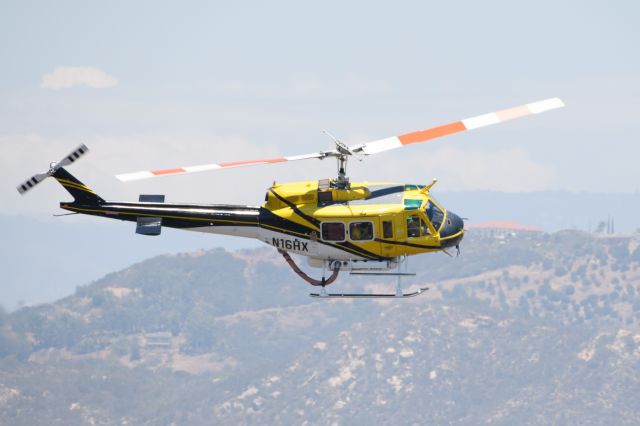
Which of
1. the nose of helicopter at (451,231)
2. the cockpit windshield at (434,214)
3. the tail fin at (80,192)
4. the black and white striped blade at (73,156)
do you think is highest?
the black and white striped blade at (73,156)

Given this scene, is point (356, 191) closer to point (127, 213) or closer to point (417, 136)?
point (417, 136)

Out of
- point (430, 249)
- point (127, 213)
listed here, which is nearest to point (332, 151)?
point (430, 249)

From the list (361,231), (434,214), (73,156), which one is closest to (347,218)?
(361,231)

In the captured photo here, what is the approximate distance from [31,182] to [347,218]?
1750 centimetres

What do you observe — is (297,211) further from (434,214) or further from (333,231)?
(434,214)

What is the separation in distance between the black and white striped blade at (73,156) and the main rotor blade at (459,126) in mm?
15050

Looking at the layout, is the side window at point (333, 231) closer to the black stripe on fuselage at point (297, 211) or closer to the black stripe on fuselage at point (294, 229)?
the black stripe on fuselage at point (294, 229)

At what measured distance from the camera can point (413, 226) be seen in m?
73.6

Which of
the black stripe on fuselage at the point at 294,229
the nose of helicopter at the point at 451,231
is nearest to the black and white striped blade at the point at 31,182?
the black stripe on fuselage at the point at 294,229

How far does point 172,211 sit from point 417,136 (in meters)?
15.6

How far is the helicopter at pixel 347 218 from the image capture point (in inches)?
2859

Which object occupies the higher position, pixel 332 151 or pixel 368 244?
pixel 332 151

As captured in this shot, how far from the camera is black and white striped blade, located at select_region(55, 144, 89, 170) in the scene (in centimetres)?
7456

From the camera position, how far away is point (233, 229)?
7681cm
